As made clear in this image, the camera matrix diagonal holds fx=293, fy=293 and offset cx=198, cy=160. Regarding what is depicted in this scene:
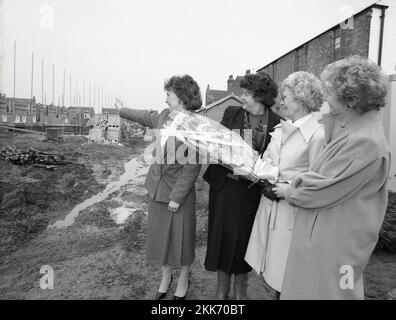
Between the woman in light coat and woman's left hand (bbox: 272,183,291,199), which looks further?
the woman in light coat

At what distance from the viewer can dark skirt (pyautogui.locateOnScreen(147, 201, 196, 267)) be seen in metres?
2.99

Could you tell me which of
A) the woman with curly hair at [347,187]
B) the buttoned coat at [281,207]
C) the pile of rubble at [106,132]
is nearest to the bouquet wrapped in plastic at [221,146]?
the buttoned coat at [281,207]

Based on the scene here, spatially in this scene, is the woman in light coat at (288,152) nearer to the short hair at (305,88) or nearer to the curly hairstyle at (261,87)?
the short hair at (305,88)

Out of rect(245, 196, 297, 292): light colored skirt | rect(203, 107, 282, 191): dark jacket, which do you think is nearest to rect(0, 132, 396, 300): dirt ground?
rect(245, 196, 297, 292): light colored skirt

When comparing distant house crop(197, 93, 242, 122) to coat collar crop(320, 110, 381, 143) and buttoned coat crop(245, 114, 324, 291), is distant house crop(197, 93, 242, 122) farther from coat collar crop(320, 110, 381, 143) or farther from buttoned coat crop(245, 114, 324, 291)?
coat collar crop(320, 110, 381, 143)

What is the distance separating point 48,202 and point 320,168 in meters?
6.78

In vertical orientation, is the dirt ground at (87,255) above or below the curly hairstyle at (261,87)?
below

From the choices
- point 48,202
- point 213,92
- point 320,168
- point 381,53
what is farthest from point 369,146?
point 213,92

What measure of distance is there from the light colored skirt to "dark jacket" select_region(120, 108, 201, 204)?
0.71 meters

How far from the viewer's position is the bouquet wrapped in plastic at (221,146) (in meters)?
2.46

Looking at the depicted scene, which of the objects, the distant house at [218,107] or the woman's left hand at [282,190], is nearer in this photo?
the woman's left hand at [282,190]

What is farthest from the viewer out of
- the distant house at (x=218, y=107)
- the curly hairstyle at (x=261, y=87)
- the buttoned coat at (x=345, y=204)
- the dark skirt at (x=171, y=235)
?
the distant house at (x=218, y=107)

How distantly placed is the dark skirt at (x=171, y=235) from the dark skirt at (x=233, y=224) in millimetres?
286
